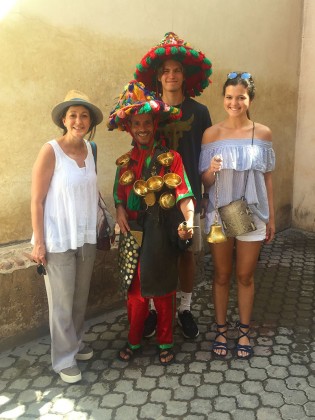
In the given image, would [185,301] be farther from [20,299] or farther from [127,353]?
[20,299]

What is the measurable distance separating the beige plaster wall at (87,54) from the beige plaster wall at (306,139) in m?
0.86

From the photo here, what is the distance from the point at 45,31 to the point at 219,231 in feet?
7.30

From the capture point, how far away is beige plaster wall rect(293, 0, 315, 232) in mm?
6156

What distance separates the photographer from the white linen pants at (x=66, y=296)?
288 centimetres

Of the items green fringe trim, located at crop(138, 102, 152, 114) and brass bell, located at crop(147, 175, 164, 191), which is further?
brass bell, located at crop(147, 175, 164, 191)

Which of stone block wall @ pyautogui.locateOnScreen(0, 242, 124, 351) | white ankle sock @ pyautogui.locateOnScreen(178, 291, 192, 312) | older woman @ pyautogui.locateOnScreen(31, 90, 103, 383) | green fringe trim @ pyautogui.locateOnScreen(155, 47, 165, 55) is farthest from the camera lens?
white ankle sock @ pyautogui.locateOnScreen(178, 291, 192, 312)

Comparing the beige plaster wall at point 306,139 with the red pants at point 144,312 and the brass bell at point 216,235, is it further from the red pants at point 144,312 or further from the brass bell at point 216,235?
the red pants at point 144,312

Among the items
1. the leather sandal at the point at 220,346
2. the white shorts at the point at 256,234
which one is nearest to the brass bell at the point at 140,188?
the white shorts at the point at 256,234

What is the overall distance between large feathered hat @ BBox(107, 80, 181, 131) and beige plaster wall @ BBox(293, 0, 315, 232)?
13.3 ft

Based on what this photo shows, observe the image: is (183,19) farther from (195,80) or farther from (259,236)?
(259,236)

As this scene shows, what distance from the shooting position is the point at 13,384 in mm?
3074

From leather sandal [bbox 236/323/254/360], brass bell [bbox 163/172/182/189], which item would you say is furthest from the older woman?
leather sandal [bbox 236/323/254/360]

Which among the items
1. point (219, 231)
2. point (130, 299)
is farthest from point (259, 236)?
point (130, 299)

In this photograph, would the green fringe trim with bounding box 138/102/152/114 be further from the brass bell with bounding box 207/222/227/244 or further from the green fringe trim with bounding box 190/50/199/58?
the brass bell with bounding box 207/222/227/244
